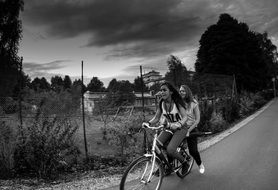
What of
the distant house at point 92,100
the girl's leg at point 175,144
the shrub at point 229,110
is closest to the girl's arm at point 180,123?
the girl's leg at point 175,144

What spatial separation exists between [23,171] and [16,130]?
969mm

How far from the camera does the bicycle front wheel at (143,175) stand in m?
4.84

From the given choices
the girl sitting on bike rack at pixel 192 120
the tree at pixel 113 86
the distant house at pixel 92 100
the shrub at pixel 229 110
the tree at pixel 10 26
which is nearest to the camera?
the girl sitting on bike rack at pixel 192 120

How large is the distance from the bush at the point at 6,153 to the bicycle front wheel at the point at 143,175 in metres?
3.34

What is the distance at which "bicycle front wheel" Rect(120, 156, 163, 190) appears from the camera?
191 inches

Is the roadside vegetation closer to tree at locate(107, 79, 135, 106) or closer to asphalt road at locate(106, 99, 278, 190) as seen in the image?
tree at locate(107, 79, 135, 106)

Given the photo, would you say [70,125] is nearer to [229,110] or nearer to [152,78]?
[152,78]

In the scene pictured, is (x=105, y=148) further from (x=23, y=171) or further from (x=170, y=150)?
(x=170, y=150)

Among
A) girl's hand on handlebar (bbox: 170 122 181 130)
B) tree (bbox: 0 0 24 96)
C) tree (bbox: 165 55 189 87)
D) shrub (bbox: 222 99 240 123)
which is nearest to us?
girl's hand on handlebar (bbox: 170 122 181 130)

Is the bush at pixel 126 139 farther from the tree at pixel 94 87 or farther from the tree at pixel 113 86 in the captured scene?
the tree at pixel 94 87

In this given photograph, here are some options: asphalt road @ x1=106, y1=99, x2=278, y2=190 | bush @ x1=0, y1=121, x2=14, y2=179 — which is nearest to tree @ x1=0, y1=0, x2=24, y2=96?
bush @ x1=0, y1=121, x2=14, y2=179

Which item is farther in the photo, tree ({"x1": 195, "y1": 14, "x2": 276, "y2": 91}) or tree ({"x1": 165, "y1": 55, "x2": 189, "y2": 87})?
tree ({"x1": 195, "y1": 14, "x2": 276, "y2": 91})

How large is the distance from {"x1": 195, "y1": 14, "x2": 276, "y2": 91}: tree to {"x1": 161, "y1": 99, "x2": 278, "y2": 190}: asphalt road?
3224 cm

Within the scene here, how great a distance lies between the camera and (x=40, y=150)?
703 centimetres
